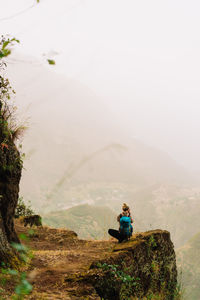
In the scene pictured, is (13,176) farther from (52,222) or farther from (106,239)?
(52,222)

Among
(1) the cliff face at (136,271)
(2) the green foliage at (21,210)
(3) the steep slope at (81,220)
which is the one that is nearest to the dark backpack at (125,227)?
(1) the cliff face at (136,271)

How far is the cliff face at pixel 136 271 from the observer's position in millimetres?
4578

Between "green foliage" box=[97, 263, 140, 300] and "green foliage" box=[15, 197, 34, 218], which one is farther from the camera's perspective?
"green foliage" box=[15, 197, 34, 218]

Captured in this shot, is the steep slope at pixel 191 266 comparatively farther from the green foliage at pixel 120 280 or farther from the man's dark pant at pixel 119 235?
the green foliage at pixel 120 280

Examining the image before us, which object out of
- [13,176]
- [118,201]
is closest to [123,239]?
[13,176]

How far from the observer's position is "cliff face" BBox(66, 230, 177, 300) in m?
4.58

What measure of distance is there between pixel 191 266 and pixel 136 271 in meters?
31.1

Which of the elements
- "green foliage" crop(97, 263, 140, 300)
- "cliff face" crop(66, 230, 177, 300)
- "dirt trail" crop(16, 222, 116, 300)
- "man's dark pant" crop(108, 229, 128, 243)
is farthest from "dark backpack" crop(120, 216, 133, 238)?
"green foliage" crop(97, 263, 140, 300)

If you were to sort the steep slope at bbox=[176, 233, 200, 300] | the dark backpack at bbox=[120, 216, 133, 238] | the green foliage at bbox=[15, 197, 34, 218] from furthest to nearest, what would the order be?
the steep slope at bbox=[176, 233, 200, 300], the green foliage at bbox=[15, 197, 34, 218], the dark backpack at bbox=[120, 216, 133, 238]

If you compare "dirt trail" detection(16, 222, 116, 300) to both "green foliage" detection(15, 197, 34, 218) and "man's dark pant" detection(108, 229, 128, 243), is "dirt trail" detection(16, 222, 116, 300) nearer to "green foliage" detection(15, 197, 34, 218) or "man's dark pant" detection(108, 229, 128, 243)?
"man's dark pant" detection(108, 229, 128, 243)

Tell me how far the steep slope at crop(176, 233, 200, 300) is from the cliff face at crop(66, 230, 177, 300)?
2254 centimetres

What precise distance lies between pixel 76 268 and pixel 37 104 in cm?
463

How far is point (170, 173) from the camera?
186 metres

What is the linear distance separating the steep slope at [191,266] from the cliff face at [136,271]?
22.5 meters
